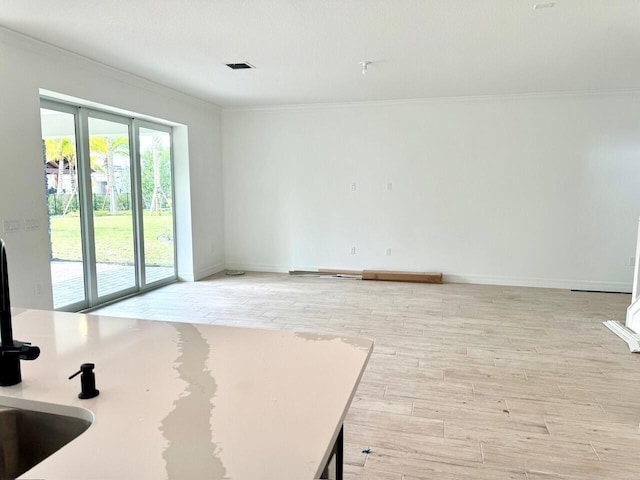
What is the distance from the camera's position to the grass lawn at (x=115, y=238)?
462 cm

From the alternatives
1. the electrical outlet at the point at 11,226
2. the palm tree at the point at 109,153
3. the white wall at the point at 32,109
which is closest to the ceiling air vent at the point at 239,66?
the white wall at the point at 32,109

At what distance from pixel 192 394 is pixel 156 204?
555cm

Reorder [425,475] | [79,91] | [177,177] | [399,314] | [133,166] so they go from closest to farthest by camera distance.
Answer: [425,475], [79,91], [399,314], [133,166], [177,177]

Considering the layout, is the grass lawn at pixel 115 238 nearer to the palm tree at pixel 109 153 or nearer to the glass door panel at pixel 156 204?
the glass door panel at pixel 156 204

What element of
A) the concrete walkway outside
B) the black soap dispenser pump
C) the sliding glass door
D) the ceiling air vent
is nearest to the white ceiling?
the ceiling air vent

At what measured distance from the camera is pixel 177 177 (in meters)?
6.52

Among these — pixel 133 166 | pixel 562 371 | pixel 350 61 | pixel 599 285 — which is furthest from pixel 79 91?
pixel 599 285

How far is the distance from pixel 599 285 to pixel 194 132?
6.23 m

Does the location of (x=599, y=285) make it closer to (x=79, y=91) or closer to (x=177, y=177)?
(x=177, y=177)

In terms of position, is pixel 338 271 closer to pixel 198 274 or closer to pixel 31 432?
pixel 198 274

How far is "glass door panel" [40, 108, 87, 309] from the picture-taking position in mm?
4457

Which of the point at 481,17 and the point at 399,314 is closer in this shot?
the point at 481,17

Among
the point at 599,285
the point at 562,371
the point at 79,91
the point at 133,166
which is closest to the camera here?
the point at 562,371

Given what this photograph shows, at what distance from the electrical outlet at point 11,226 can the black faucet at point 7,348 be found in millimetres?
3233
